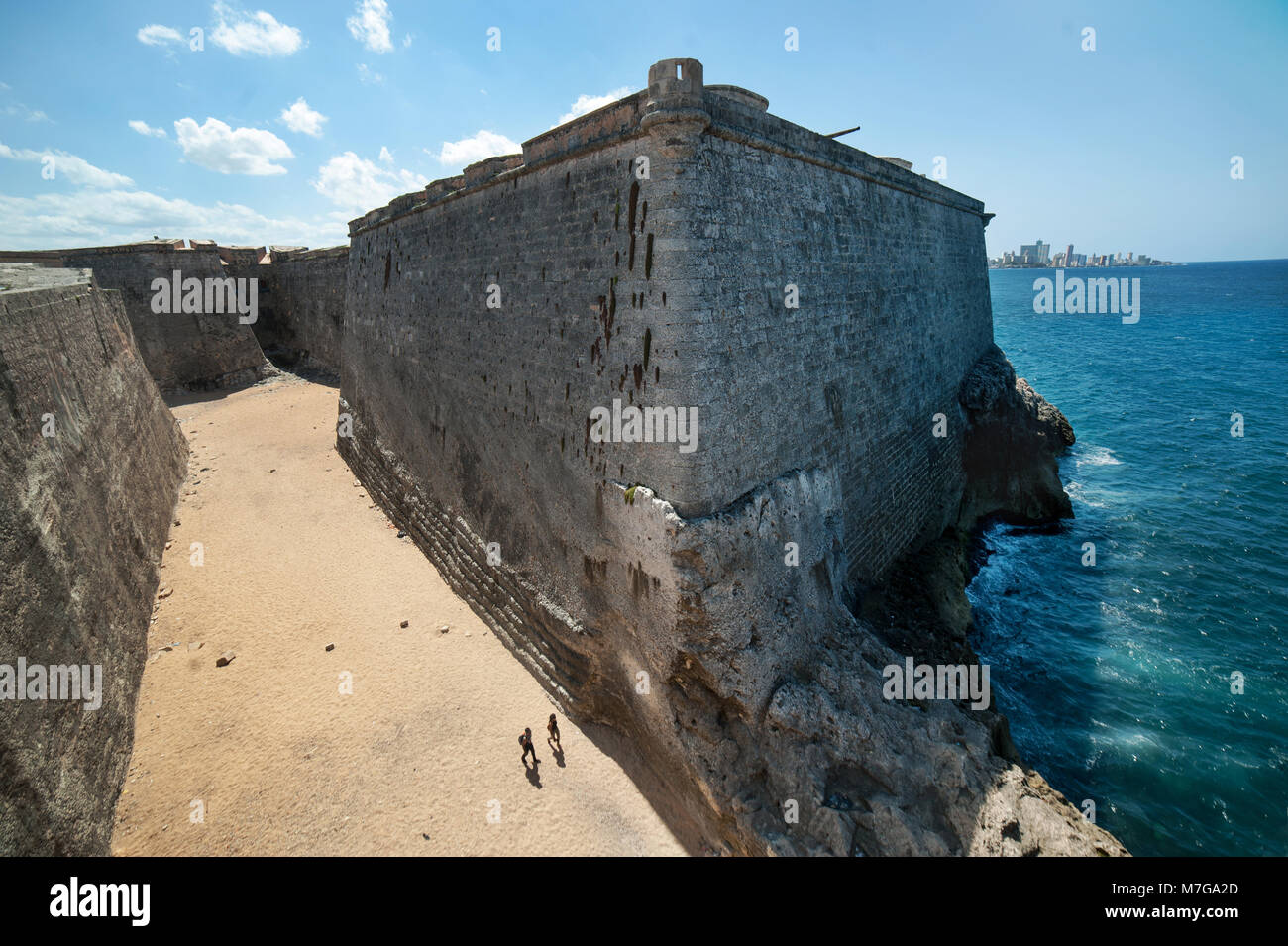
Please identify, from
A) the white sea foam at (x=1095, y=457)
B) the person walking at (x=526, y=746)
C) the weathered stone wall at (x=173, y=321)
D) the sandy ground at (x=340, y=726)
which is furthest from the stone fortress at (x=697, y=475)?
the white sea foam at (x=1095, y=457)

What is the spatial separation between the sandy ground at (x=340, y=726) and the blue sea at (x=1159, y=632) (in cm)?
887

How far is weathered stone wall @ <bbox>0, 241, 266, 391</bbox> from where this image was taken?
957 inches

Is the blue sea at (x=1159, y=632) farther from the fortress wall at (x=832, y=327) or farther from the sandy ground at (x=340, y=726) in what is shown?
the sandy ground at (x=340, y=726)

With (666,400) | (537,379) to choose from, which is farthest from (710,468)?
(537,379)

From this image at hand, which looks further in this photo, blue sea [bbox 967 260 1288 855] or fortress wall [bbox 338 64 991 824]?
blue sea [bbox 967 260 1288 855]

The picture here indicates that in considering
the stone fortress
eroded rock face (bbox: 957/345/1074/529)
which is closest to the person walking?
the stone fortress

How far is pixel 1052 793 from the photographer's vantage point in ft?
26.7

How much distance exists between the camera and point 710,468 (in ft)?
25.5

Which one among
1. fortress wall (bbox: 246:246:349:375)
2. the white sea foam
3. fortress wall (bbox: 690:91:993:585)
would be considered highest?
fortress wall (bbox: 246:246:349:375)

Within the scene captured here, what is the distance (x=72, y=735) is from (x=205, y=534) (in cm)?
851

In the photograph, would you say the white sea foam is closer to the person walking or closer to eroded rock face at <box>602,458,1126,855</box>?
eroded rock face at <box>602,458,1126,855</box>

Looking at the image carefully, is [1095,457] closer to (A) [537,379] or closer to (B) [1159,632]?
(B) [1159,632]

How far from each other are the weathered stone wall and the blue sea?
31566 millimetres

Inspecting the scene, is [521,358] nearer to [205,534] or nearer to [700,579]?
[700,579]
